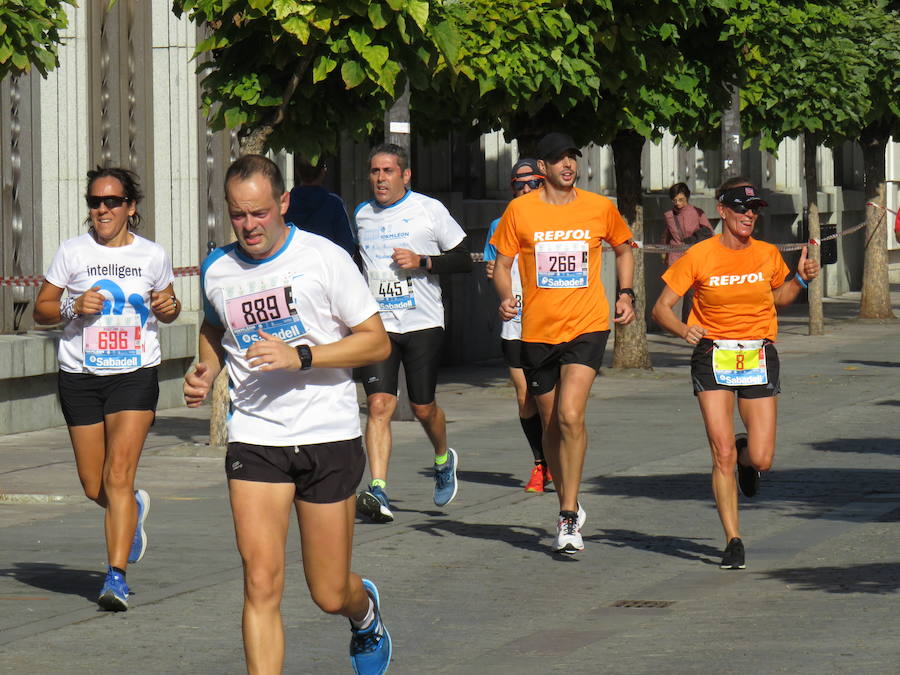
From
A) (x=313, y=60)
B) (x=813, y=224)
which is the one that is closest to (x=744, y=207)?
(x=313, y=60)

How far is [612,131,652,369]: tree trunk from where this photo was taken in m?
19.0

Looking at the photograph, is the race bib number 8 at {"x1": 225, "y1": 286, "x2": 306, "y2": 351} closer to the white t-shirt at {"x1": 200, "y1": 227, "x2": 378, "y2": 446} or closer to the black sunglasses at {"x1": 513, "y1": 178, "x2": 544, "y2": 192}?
the white t-shirt at {"x1": 200, "y1": 227, "x2": 378, "y2": 446}

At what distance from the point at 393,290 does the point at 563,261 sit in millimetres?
1263

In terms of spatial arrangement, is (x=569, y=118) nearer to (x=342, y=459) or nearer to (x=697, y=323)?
(x=697, y=323)

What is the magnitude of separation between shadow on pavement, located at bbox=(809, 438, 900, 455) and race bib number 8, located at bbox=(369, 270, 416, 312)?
4.12 meters

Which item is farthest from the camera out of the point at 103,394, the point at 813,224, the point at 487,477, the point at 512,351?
the point at 813,224

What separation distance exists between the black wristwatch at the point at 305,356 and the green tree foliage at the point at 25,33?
4.64 meters

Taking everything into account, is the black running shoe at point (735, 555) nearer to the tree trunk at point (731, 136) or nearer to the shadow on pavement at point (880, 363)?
the tree trunk at point (731, 136)

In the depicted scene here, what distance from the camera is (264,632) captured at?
5438 mm

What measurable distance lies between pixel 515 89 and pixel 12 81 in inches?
161

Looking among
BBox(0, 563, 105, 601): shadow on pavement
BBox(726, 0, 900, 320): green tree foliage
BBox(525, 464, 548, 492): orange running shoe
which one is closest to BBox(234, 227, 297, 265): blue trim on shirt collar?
BBox(0, 563, 105, 601): shadow on pavement

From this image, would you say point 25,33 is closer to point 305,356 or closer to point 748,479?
point 748,479

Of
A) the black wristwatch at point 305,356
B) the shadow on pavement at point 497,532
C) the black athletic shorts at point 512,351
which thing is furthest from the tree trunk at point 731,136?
the black wristwatch at point 305,356

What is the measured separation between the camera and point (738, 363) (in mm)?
8594
